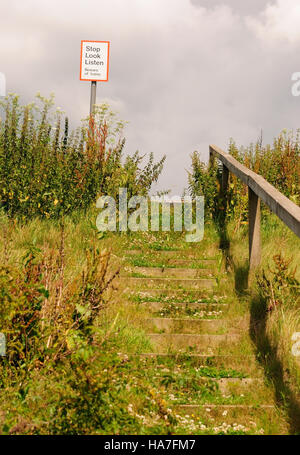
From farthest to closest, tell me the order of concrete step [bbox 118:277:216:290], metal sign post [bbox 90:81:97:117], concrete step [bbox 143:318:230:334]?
metal sign post [bbox 90:81:97:117] → concrete step [bbox 118:277:216:290] → concrete step [bbox 143:318:230:334]

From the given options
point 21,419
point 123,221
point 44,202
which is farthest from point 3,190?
point 21,419

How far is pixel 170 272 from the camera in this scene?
6184mm

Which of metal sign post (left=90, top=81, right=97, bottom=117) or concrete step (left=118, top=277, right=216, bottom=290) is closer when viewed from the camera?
concrete step (left=118, top=277, right=216, bottom=290)

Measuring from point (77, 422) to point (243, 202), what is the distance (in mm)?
5262

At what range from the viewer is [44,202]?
23.4ft

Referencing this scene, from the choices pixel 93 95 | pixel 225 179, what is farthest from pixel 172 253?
pixel 93 95

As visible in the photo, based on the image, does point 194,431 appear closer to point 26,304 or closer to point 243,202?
point 26,304

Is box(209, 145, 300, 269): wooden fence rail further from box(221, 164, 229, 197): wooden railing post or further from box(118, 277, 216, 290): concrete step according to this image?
box(118, 277, 216, 290): concrete step

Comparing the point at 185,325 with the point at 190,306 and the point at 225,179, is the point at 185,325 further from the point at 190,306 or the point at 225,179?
the point at 225,179

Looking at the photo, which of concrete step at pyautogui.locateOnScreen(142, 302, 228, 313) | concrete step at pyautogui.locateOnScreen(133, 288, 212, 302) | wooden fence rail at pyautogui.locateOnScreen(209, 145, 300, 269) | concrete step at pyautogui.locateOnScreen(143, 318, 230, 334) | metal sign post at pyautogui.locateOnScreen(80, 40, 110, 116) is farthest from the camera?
metal sign post at pyautogui.locateOnScreen(80, 40, 110, 116)

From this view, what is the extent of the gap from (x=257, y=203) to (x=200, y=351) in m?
1.84

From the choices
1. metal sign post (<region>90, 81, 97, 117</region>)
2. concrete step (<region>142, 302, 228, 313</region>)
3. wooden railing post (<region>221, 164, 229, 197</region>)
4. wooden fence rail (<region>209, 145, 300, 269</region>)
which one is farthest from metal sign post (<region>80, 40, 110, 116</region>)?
concrete step (<region>142, 302, 228, 313</region>)

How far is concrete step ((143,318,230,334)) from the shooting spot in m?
4.72
